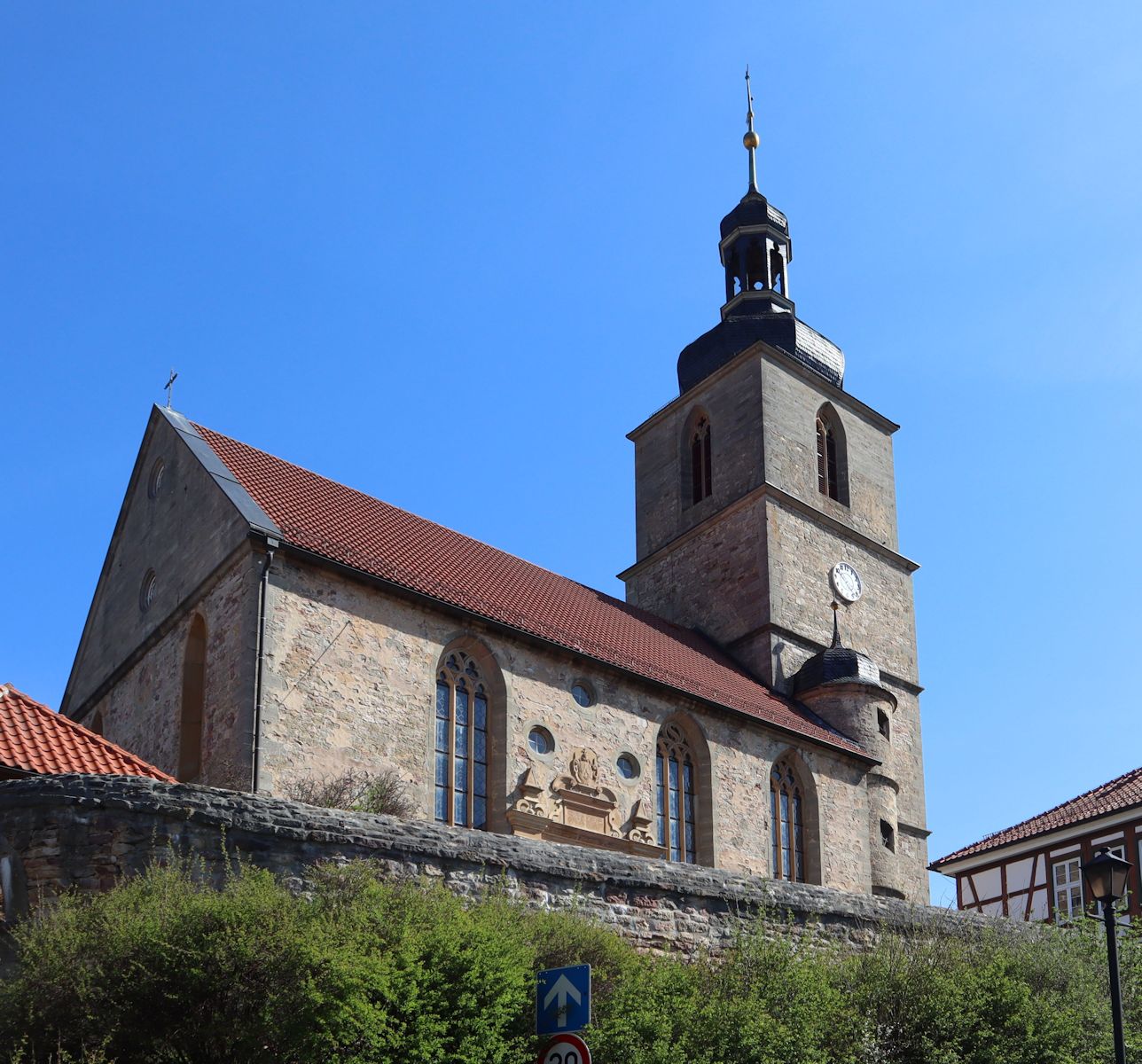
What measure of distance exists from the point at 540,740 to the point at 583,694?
134 cm

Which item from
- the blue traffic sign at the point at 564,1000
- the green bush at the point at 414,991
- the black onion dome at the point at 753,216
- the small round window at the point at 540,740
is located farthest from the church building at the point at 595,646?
the blue traffic sign at the point at 564,1000

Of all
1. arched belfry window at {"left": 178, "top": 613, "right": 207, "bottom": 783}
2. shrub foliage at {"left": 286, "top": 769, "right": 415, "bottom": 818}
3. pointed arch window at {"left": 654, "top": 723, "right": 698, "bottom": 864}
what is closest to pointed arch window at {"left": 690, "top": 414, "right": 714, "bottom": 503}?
pointed arch window at {"left": 654, "top": 723, "right": 698, "bottom": 864}

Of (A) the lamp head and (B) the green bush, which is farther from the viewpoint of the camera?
(A) the lamp head

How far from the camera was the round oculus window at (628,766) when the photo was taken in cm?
2339

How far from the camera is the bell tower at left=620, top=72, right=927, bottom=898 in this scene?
31047 mm

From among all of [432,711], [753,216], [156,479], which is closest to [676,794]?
[432,711]

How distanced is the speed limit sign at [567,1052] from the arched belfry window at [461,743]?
11137mm

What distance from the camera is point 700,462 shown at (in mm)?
34375

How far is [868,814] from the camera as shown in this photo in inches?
1111

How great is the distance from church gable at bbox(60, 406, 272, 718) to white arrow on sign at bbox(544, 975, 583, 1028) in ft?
34.9

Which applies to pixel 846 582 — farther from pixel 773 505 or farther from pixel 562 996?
pixel 562 996

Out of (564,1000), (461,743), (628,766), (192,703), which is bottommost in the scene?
(564,1000)

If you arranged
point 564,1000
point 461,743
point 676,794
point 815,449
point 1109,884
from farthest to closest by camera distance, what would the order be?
point 815,449 < point 676,794 < point 461,743 < point 1109,884 < point 564,1000

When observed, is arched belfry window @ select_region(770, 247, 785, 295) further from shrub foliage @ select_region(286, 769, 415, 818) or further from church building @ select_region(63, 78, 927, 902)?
shrub foliage @ select_region(286, 769, 415, 818)
